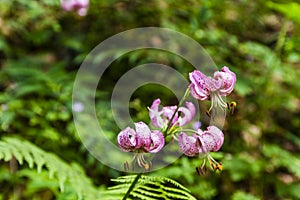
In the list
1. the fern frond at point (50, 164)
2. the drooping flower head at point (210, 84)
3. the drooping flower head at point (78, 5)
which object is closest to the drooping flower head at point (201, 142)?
the drooping flower head at point (210, 84)

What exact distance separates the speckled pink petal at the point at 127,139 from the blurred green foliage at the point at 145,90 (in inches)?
37.2

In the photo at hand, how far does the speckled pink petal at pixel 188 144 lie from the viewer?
1.48 metres

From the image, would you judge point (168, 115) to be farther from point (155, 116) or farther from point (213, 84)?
point (213, 84)

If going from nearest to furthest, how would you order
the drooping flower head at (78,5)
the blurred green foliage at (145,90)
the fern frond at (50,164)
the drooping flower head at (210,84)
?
the drooping flower head at (210,84) → the fern frond at (50,164) → the blurred green foliage at (145,90) → the drooping flower head at (78,5)

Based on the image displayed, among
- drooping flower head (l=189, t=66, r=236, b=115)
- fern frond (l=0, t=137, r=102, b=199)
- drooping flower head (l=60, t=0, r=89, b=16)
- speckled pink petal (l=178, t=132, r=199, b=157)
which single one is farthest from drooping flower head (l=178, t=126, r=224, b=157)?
drooping flower head (l=60, t=0, r=89, b=16)

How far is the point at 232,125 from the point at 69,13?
225 cm

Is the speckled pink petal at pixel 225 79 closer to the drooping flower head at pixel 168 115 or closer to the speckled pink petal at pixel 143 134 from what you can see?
the drooping flower head at pixel 168 115

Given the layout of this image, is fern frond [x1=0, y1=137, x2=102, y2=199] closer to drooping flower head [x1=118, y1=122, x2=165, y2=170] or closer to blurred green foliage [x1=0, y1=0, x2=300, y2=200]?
blurred green foliage [x1=0, y1=0, x2=300, y2=200]

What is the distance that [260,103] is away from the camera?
3658 millimetres

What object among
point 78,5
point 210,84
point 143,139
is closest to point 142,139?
point 143,139

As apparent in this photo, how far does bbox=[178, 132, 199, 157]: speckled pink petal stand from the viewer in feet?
4.84

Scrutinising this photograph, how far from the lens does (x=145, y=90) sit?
13.0 ft

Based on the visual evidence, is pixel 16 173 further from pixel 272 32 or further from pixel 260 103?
pixel 272 32

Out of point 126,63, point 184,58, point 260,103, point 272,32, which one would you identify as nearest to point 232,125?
point 260,103
